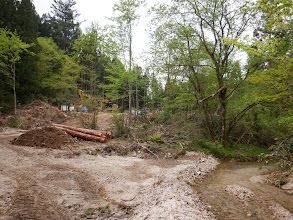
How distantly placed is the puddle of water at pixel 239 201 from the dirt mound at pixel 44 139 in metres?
6.38

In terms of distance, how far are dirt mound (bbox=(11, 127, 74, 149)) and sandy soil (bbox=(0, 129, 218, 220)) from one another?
2.60 feet

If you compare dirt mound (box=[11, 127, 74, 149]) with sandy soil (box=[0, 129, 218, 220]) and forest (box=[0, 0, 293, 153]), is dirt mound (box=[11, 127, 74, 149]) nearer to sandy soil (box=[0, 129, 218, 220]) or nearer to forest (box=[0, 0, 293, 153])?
sandy soil (box=[0, 129, 218, 220])

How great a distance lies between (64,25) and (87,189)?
4140 centimetres

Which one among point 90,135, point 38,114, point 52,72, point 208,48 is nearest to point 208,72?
point 208,48

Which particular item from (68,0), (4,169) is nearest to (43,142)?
(4,169)

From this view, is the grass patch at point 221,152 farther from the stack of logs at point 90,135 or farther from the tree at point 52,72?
the tree at point 52,72

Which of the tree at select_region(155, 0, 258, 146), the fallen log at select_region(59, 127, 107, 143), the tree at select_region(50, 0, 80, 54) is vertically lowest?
the fallen log at select_region(59, 127, 107, 143)

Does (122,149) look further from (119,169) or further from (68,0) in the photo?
(68,0)

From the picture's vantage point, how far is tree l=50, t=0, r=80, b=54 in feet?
117

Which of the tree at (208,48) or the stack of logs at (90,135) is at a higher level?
the tree at (208,48)

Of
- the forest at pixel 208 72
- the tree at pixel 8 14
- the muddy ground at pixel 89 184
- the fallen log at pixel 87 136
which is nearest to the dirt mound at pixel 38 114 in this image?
the forest at pixel 208 72

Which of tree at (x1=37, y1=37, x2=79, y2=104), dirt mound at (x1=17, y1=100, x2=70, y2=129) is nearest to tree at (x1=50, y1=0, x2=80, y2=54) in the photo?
tree at (x1=37, y1=37, x2=79, y2=104)

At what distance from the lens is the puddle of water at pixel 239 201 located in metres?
3.79

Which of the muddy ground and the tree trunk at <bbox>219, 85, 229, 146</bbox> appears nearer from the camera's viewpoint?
the muddy ground
